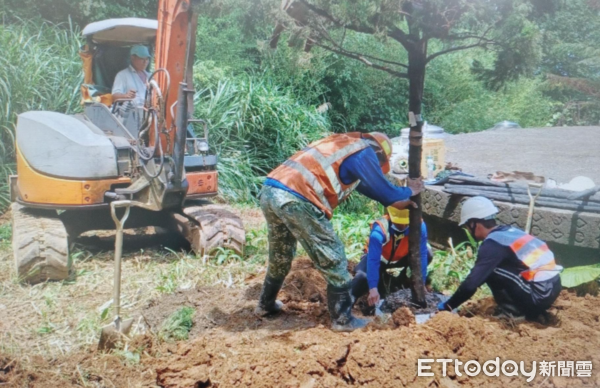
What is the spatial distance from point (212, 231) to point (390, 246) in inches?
76.7

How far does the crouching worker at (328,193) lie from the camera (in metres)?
3.87

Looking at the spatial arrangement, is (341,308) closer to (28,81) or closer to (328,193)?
(328,193)

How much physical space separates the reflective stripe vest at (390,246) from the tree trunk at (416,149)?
210 mm

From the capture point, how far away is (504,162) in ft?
23.5

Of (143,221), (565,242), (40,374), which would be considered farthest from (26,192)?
(565,242)

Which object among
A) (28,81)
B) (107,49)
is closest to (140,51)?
(107,49)

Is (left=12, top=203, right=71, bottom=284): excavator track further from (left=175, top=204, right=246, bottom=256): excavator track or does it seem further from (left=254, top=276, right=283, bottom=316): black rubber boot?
(left=254, top=276, right=283, bottom=316): black rubber boot

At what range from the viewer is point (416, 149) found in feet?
13.6

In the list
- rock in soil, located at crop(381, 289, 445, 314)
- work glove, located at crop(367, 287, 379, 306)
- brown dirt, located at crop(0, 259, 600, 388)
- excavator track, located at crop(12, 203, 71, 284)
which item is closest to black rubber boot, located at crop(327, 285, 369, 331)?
brown dirt, located at crop(0, 259, 600, 388)

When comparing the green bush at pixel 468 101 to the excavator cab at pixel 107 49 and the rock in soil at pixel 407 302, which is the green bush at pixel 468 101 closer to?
the excavator cab at pixel 107 49

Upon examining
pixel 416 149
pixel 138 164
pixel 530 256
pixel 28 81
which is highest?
pixel 28 81

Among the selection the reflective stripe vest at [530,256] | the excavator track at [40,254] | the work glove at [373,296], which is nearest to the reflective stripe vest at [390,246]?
the work glove at [373,296]

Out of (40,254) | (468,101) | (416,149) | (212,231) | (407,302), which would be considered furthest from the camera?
(468,101)

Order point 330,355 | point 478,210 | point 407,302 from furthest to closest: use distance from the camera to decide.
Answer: point 407,302 < point 478,210 < point 330,355
